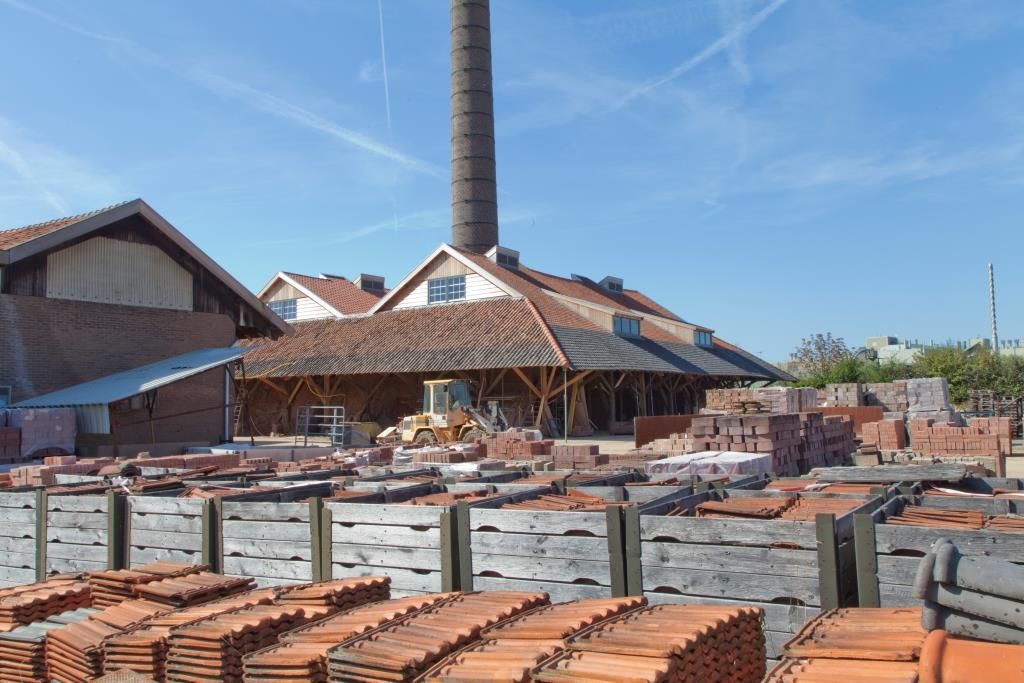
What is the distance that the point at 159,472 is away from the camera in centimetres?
1187

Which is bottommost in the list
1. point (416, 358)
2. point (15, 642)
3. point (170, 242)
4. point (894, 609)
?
point (15, 642)

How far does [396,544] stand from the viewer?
6.60 metres

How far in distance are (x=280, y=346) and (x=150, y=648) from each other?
3494 centimetres

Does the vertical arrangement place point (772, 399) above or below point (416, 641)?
above

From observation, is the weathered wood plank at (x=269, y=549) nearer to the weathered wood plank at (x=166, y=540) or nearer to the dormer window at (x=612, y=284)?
the weathered wood plank at (x=166, y=540)

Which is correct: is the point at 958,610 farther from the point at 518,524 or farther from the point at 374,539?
the point at 374,539

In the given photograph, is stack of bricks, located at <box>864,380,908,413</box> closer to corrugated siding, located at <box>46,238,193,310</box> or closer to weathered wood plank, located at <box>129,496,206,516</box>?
corrugated siding, located at <box>46,238,193,310</box>

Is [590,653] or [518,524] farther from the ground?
[518,524]

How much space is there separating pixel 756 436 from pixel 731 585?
408 inches

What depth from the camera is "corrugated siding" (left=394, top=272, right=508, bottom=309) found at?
35.8 m

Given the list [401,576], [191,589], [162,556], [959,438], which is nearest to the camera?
[191,589]

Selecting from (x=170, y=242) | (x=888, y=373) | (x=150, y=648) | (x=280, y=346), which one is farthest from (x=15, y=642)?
(x=888, y=373)

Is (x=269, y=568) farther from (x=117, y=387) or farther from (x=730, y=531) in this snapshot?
(x=117, y=387)

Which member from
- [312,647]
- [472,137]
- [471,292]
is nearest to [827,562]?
[312,647]
